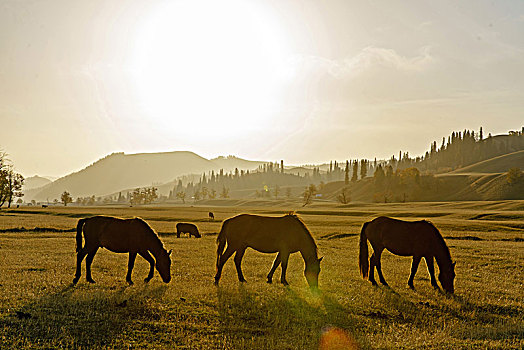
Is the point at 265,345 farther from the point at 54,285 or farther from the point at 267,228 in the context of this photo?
the point at 54,285

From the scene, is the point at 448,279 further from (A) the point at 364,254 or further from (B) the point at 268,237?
(B) the point at 268,237

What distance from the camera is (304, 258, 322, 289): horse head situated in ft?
45.4

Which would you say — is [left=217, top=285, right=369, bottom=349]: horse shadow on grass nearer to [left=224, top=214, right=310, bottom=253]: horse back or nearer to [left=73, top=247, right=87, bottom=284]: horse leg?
[left=224, top=214, right=310, bottom=253]: horse back

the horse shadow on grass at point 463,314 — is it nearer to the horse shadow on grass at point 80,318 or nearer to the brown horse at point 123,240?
the horse shadow on grass at point 80,318

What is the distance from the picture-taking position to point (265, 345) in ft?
27.9

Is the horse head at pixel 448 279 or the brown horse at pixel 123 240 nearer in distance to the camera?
the brown horse at pixel 123 240

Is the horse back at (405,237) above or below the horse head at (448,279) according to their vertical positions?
above

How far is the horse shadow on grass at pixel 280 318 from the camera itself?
8.90m

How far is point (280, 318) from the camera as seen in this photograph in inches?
416

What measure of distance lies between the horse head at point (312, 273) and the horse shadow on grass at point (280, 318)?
433 mm

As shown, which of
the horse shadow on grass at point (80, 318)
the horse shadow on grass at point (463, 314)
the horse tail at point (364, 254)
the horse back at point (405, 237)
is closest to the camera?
the horse shadow on grass at point (80, 318)

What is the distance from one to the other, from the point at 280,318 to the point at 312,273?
3689 millimetres

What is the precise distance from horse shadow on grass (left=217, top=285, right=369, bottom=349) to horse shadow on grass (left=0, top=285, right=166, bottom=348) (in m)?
2.29

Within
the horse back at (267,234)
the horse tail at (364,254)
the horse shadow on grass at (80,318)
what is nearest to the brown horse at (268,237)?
the horse back at (267,234)
